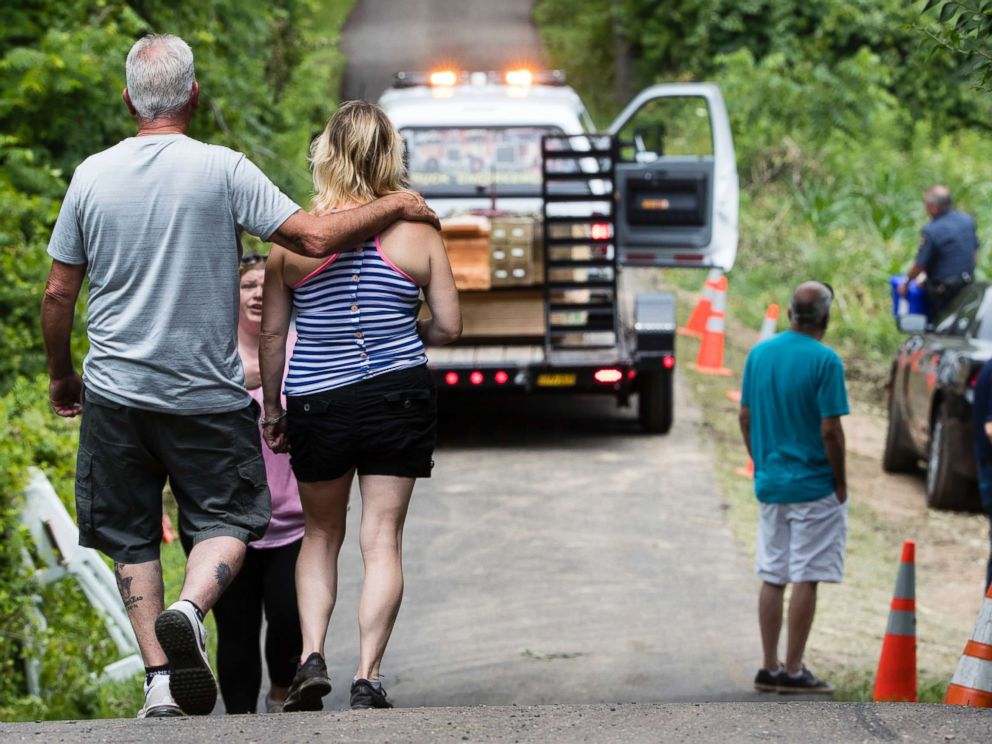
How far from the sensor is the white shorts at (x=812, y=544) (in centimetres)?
700

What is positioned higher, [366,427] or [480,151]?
[480,151]

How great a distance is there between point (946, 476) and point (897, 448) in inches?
59.6

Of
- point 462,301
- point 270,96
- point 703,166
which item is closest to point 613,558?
point 462,301

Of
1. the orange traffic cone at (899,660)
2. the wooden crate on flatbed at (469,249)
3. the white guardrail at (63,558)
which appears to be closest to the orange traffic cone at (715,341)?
the wooden crate on flatbed at (469,249)

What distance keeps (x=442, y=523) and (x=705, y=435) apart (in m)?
3.45

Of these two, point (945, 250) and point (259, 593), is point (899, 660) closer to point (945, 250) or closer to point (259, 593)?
point (259, 593)

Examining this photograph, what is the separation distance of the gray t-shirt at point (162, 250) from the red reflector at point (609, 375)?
740cm

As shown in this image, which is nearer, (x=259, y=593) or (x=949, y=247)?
(x=259, y=593)

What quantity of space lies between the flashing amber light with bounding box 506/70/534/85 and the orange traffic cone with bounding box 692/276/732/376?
8.98ft

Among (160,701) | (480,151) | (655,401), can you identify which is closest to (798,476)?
(160,701)

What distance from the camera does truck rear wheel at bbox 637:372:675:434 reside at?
12.4 meters

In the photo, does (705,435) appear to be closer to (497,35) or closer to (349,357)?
(349,357)

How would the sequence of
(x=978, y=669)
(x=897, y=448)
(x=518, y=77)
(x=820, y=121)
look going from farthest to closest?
(x=820, y=121) < (x=518, y=77) < (x=897, y=448) < (x=978, y=669)

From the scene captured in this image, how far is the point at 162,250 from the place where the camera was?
178 inches
